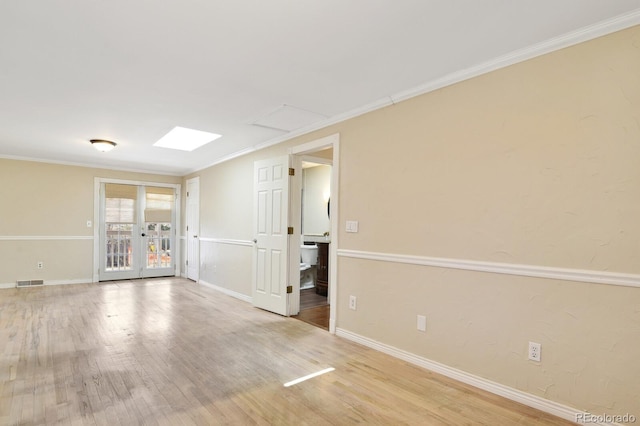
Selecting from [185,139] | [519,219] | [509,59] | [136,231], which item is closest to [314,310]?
[519,219]

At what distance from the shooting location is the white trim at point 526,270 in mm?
1930

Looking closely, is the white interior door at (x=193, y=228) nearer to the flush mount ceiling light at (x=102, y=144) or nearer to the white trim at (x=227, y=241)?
the white trim at (x=227, y=241)

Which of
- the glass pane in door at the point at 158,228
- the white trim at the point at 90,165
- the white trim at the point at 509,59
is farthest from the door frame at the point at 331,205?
the glass pane in door at the point at 158,228

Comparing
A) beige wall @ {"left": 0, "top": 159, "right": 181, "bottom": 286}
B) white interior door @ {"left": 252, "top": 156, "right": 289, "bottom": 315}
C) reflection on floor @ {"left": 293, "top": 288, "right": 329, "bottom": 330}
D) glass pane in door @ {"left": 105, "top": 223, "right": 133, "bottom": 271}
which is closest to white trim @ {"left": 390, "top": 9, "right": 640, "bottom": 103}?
white interior door @ {"left": 252, "top": 156, "right": 289, "bottom": 315}

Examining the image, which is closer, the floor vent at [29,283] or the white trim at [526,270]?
the white trim at [526,270]

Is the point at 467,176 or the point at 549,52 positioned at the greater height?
the point at 549,52

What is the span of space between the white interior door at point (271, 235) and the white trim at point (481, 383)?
1494mm

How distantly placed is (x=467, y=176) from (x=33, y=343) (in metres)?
4.37

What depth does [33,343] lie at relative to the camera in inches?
130

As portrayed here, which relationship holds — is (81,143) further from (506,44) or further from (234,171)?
(506,44)

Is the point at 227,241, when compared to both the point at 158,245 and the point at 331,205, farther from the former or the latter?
the point at 331,205

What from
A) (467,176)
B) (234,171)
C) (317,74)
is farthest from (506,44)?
(234,171)

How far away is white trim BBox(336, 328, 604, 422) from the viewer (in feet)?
6.90

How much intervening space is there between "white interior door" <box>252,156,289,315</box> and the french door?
3756 mm
